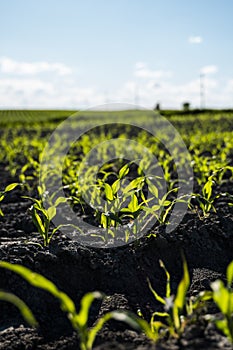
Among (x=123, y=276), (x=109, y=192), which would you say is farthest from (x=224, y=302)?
(x=109, y=192)

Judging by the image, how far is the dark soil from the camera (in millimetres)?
2285

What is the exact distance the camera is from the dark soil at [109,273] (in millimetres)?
2285

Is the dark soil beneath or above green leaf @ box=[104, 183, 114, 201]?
beneath

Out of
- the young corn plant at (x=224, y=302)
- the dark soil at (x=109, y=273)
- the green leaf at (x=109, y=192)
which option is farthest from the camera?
the green leaf at (x=109, y=192)

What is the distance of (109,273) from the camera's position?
9.35ft

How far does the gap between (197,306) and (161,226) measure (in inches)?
56.5

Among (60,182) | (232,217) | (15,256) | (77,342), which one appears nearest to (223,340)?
(77,342)

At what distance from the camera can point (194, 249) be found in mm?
3115

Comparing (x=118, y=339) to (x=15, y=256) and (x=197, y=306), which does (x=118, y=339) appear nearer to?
(x=197, y=306)

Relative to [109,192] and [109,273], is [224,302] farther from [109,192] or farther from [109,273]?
[109,192]

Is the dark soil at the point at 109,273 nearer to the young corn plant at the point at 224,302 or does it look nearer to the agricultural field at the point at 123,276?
the agricultural field at the point at 123,276

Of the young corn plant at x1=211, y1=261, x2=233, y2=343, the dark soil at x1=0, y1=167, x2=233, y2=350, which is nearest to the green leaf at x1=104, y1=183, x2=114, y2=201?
the dark soil at x1=0, y1=167, x2=233, y2=350

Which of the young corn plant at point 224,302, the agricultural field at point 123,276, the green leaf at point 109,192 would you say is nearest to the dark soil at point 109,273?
the agricultural field at point 123,276

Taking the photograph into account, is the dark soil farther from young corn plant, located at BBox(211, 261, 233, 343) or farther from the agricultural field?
young corn plant, located at BBox(211, 261, 233, 343)
